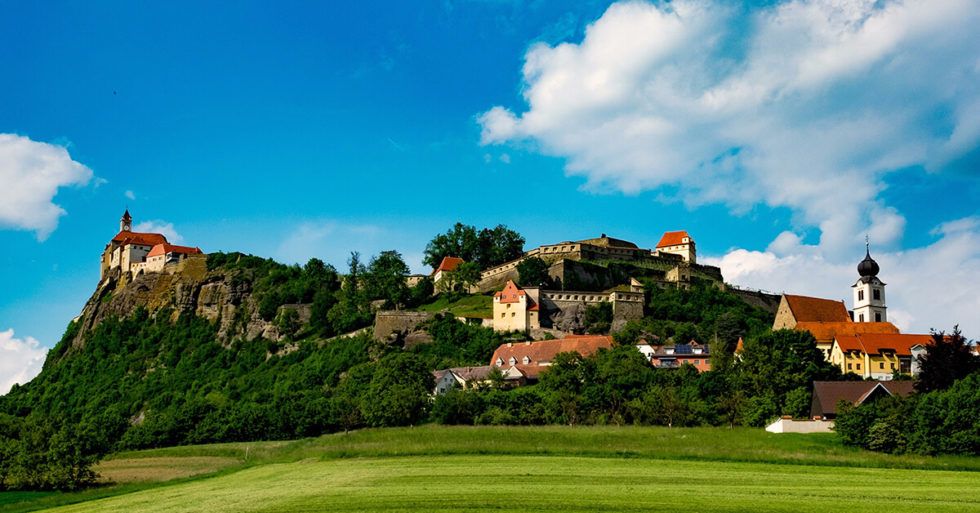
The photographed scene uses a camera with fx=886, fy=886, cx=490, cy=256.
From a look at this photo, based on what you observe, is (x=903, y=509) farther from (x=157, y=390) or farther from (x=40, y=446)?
(x=157, y=390)

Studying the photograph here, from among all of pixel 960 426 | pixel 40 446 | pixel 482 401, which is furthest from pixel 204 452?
pixel 960 426

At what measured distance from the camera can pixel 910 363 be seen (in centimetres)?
7812

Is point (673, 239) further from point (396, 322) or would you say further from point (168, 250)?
point (168, 250)

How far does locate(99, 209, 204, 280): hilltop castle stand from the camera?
13612 centimetres

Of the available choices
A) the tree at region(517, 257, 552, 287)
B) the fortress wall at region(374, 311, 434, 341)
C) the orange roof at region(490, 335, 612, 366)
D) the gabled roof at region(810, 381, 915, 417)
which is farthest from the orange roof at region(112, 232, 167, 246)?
the gabled roof at region(810, 381, 915, 417)

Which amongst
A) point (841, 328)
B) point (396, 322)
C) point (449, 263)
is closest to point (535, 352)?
point (396, 322)

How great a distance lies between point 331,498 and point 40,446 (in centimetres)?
2981

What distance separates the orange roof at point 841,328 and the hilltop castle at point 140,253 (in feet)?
303

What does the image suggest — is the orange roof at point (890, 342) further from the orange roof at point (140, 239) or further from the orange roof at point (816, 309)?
the orange roof at point (140, 239)

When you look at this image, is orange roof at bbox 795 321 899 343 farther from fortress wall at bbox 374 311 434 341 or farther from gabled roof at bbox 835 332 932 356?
fortress wall at bbox 374 311 434 341

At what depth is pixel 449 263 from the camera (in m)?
121

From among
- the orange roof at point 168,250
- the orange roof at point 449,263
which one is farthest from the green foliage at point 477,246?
the orange roof at point 168,250

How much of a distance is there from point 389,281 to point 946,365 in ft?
231

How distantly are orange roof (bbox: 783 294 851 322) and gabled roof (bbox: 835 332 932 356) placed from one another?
1163 centimetres
